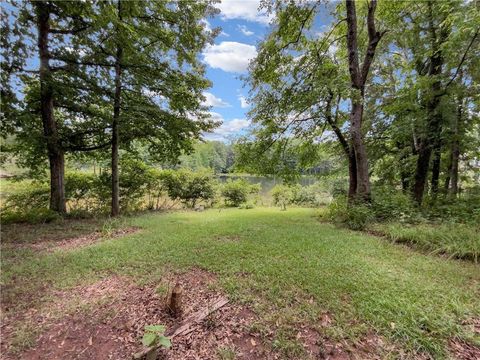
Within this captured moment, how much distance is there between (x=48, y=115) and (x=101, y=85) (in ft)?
5.09

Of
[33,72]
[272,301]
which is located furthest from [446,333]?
[33,72]

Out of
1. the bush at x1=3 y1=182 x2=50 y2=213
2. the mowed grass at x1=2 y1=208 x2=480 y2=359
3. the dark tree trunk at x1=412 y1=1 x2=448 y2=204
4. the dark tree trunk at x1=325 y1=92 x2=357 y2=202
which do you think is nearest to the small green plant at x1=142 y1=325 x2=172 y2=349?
the mowed grass at x1=2 y1=208 x2=480 y2=359

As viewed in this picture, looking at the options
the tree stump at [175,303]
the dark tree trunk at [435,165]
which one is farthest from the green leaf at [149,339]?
the dark tree trunk at [435,165]

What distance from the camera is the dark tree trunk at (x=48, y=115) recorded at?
5961mm

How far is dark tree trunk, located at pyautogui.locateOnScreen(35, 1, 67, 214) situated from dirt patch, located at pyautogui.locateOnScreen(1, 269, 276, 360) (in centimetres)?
508

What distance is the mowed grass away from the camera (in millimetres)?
2193

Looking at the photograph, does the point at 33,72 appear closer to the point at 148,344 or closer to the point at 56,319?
the point at 56,319

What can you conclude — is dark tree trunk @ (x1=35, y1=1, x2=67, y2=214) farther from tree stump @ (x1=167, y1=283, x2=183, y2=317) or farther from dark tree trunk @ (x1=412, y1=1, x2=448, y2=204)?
dark tree trunk @ (x1=412, y1=1, x2=448, y2=204)

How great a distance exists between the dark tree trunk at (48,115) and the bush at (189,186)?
396cm

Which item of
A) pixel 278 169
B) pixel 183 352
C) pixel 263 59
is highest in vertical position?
pixel 263 59

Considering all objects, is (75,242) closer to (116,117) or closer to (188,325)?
(188,325)

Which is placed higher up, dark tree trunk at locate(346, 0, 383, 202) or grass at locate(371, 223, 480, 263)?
dark tree trunk at locate(346, 0, 383, 202)

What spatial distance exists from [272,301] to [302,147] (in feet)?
21.7

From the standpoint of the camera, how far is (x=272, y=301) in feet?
8.52
